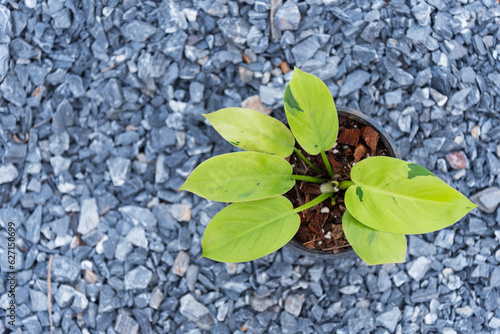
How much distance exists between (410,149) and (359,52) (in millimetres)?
325

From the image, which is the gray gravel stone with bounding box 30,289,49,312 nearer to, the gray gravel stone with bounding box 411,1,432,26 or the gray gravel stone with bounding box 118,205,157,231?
the gray gravel stone with bounding box 118,205,157,231

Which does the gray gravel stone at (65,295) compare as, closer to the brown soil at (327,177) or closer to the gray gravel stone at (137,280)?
the gray gravel stone at (137,280)

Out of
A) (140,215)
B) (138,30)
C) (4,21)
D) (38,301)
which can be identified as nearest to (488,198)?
(140,215)

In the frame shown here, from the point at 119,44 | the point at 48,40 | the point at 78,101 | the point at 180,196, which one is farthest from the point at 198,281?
the point at 48,40

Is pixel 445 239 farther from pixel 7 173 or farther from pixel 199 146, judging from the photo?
pixel 7 173

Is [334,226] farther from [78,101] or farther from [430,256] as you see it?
[78,101]

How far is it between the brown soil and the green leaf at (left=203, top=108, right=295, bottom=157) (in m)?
0.12

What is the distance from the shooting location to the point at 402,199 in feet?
2.50

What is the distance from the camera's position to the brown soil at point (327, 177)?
96cm

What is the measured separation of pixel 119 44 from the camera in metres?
1.27

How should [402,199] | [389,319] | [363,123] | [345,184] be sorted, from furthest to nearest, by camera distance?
[389,319] → [363,123] → [345,184] → [402,199]

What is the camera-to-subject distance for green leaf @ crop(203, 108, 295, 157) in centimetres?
83

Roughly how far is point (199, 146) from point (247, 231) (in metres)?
0.49

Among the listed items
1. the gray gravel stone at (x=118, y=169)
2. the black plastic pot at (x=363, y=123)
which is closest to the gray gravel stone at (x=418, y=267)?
the black plastic pot at (x=363, y=123)
